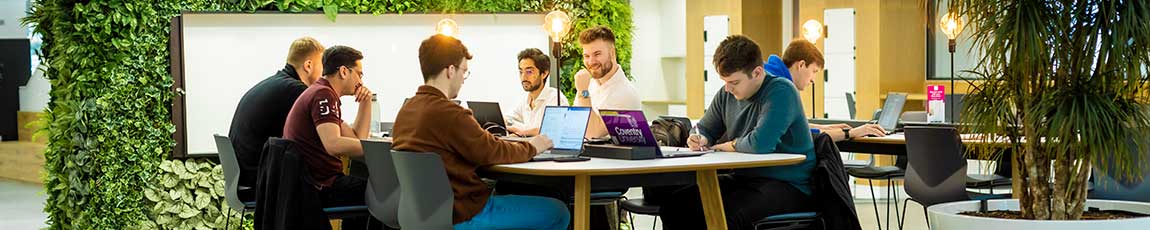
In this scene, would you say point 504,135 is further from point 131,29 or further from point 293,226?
point 131,29

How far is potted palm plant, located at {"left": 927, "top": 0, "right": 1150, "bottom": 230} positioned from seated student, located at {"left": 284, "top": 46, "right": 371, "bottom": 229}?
2.44 m

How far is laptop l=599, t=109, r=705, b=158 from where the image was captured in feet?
16.3

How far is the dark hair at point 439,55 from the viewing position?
4.84 m

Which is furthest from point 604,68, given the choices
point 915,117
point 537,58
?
point 915,117

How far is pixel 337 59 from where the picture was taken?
611 centimetres

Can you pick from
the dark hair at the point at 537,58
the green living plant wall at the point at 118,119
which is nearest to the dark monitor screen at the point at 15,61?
the green living plant wall at the point at 118,119

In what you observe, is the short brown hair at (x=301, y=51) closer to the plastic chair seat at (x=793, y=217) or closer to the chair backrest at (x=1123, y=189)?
the plastic chair seat at (x=793, y=217)

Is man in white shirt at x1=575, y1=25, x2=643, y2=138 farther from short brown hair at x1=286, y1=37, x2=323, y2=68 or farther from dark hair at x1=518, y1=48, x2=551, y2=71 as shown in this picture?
short brown hair at x1=286, y1=37, x2=323, y2=68

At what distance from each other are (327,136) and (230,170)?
68 centimetres

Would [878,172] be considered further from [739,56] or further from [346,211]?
[346,211]

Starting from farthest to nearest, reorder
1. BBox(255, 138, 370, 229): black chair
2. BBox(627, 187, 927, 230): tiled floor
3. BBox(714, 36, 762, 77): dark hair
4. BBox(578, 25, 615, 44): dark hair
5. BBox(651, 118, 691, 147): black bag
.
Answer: BBox(627, 187, 927, 230): tiled floor → BBox(578, 25, 615, 44): dark hair → BBox(651, 118, 691, 147): black bag → BBox(255, 138, 370, 229): black chair → BBox(714, 36, 762, 77): dark hair

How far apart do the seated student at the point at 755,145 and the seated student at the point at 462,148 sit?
58cm

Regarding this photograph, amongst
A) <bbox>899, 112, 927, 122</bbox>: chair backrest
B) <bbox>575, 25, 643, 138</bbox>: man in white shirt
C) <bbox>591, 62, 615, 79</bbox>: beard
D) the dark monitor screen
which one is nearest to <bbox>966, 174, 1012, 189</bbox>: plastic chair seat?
<bbox>899, 112, 927, 122</bbox>: chair backrest

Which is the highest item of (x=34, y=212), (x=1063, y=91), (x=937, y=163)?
(x=1063, y=91)
